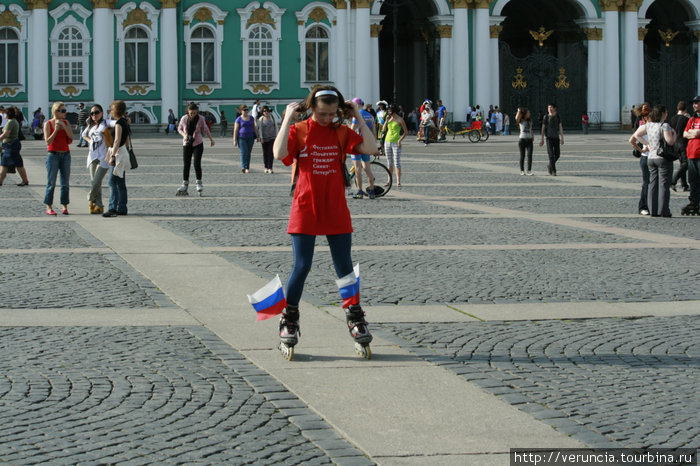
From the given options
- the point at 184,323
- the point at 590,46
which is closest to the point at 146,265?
the point at 184,323

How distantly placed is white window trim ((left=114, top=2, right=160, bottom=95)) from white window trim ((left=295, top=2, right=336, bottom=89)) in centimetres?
575

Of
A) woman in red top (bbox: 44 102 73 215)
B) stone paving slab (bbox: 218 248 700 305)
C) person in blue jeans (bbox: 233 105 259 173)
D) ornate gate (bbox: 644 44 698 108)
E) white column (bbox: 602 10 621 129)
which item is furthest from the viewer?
ornate gate (bbox: 644 44 698 108)

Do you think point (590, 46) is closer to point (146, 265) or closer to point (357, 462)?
point (146, 265)

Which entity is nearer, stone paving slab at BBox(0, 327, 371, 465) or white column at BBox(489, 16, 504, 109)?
stone paving slab at BBox(0, 327, 371, 465)

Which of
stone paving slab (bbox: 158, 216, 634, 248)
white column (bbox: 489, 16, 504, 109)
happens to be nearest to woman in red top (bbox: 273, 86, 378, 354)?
stone paving slab (bbox: 158, 216, 634, 248)

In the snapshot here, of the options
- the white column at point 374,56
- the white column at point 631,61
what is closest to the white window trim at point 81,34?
the white column at point 374,56

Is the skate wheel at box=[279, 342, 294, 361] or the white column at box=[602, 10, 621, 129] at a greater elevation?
the white column at box=[602, 10, 621, 129]

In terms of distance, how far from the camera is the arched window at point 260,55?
4978 cm

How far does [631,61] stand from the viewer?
52.6m

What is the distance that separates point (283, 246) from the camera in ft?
40.0

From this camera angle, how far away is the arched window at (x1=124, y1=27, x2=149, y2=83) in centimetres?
4906

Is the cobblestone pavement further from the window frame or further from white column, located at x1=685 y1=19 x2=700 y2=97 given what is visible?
A: white column, located at x1=685 y1=19 x2=700 y2=97

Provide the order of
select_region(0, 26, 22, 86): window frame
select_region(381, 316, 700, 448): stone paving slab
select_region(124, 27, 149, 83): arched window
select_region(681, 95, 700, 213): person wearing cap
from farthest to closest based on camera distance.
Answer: select_region(124, 27, 149, 83): arched window
select_region(0, 26, 22, 86): window frame
select_region(681, 95, 700, 213): person wearing cap
select_region(381, 316, 700, 448): stone paving slab

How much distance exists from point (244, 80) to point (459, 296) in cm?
4163
